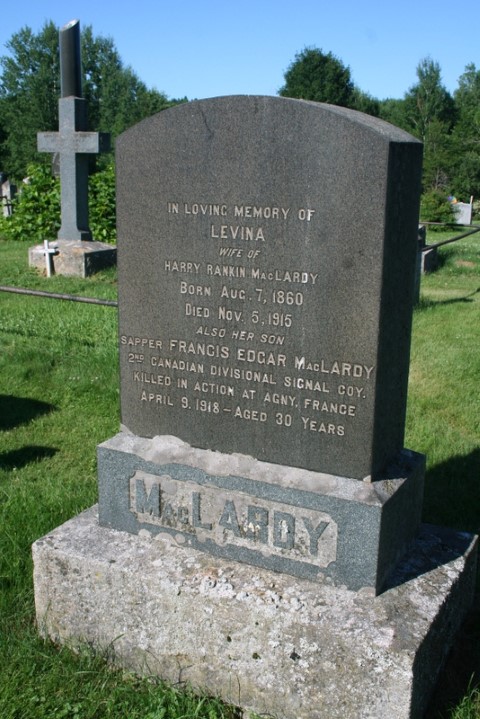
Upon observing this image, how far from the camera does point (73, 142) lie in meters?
10.4

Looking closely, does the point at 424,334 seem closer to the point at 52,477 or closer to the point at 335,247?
the point at 52,477

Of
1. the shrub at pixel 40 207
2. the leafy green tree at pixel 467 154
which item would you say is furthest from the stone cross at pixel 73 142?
the leafy green tree at pixel 467 154

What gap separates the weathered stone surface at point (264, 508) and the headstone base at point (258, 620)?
2.5 inches

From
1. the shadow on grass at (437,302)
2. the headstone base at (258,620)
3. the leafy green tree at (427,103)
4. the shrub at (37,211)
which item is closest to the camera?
the headstone base at (258,620)

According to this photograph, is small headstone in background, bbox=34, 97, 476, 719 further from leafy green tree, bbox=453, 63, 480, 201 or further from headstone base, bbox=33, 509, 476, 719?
leafy green tree, bbox=453, 63, 480, 201

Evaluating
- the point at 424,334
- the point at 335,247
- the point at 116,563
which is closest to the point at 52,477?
the point at 116,563

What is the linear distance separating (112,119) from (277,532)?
59.0m

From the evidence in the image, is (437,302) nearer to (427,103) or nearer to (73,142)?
(73,142)

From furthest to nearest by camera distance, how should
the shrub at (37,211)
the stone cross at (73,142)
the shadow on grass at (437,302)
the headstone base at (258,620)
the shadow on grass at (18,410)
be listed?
1. the shrub at (37,211)
2. the stone cross at (73,142)
3. the shadow on grass at (437,302)
4. the shadow on grass at (18,410)
5. the headstone base at (258,620)

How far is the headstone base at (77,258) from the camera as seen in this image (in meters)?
10.5

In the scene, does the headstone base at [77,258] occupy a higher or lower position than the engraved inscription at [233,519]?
higher

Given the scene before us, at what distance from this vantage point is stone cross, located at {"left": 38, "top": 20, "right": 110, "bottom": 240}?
10.2 meters

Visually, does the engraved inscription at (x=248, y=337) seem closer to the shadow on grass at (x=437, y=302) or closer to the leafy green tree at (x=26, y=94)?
the shadow on grass at (x=437, y=302)

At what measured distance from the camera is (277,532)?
2.80m
